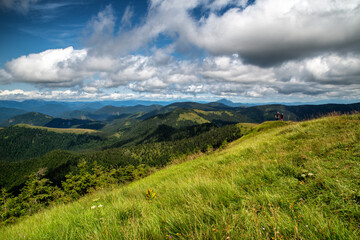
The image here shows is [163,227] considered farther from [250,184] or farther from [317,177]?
[317,177]

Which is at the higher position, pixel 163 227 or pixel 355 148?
pixel 355 148

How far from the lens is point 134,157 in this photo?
189000mm

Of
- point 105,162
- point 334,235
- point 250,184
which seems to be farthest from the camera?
point 105,162

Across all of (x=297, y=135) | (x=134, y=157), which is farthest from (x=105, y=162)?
(x=297, y=135)

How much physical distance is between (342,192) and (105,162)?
188m

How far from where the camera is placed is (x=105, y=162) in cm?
16412

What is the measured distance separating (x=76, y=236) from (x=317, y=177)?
4.98 m

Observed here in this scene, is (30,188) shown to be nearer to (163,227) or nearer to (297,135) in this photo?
(163,227)

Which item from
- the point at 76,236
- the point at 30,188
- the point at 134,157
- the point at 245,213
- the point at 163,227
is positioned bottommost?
the point at 134,157

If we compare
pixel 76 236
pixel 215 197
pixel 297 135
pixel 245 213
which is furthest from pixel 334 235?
pixel 297 135

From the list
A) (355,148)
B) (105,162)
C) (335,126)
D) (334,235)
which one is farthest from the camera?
(105,162)

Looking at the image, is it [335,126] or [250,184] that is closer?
[250,184]

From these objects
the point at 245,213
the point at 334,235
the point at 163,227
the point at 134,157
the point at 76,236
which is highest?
the point at 334,235

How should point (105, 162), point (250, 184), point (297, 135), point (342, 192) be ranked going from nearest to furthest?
point (342, 192) < point (250, 184) < point (297, 135) < point (105, 162)
